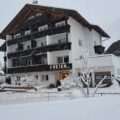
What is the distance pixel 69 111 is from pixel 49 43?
24.1 m

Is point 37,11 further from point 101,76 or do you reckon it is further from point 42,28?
point 101,76

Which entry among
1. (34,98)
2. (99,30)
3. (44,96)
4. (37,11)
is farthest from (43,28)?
(34,98)

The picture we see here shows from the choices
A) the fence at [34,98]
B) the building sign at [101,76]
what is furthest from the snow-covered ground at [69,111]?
the building sign at [101,76]

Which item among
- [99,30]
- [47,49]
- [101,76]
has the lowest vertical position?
[101,76]

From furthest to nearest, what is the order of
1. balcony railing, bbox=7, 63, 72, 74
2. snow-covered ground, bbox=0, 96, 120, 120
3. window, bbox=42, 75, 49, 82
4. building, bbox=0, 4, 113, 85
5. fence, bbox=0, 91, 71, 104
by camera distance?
window, bbox=42, 75, 49, 82, building, bbox=0, 4, 113, 85, balcony railing, bbox=7, 63, 72, 74, fence, bbox=0, 91, 71, 104, snow-covered ground, bbox=0, 96, 120, 120

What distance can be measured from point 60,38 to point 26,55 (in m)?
6.47

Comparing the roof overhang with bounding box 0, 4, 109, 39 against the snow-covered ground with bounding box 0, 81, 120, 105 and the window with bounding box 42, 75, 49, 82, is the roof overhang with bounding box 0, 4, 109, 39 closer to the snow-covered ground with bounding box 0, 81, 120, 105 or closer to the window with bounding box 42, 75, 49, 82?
the window with bounding box 42, 75, 49, 82

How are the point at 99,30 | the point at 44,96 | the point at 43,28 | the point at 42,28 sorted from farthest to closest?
the point at 99,30 → the point at 42,28 → the point at 43,28 → the point at 44,96

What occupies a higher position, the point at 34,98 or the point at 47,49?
the point at 47,49

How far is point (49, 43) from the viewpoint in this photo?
3488cm

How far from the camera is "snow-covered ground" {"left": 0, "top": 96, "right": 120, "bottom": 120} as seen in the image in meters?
10.3

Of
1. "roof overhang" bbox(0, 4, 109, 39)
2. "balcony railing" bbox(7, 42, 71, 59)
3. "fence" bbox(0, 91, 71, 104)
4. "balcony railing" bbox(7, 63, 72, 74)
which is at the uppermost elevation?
"roof overhang" bbox(0, 4, 109, 39)

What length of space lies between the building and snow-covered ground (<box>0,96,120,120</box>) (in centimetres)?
1682

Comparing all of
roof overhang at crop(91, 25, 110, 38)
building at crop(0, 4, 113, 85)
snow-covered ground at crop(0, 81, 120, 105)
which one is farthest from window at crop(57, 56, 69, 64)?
snow-covered ground at crop(0, 81, 120, 105)
